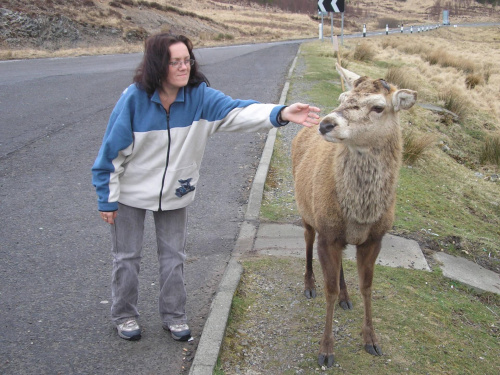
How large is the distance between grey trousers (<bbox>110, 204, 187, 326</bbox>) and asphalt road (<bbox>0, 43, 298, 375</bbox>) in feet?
0.71

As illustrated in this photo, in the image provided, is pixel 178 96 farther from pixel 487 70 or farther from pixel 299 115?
pixel 487 70

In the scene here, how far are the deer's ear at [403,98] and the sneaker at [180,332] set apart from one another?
2183 mm

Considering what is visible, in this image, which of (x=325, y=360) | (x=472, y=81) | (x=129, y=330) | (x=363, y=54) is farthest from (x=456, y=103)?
(x=129, y=330)

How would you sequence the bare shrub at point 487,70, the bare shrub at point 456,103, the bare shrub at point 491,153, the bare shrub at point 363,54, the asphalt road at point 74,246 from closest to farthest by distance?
the asphalt road at point 74,246, the bare shrub at point 491,153, the bare shrub at point 456,103, the bare shrub at point 363,54, the bare shrub at point 487,70

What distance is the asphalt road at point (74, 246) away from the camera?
391 centimetres

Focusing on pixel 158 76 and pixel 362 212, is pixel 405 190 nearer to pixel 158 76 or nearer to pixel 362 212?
pixel 362 212

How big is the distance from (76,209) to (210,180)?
6.39ft

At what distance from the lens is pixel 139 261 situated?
4.09m

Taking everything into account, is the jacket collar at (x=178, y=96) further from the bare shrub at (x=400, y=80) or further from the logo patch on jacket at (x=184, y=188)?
the bare shrub at (x=400, y=80)

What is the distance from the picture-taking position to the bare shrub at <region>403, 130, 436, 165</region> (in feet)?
32.0

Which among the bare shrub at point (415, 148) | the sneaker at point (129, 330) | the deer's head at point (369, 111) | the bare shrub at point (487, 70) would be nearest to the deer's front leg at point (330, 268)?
the deer's head at point (369, 111)

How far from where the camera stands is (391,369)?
402 cm

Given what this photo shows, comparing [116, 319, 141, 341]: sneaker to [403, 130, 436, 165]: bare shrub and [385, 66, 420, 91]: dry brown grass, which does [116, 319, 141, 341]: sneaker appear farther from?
[385, 66, 420, 91]: dry brown grass

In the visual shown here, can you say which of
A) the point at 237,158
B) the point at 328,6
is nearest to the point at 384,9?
the point at 328,6
